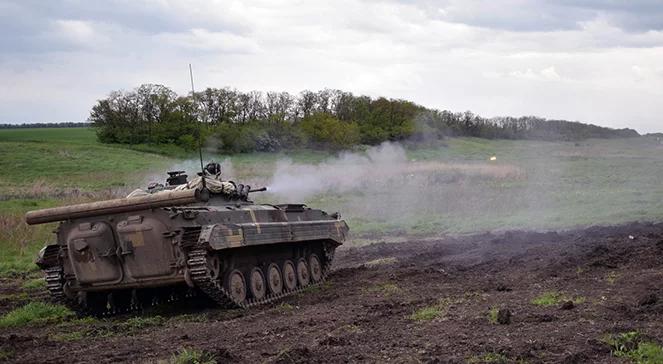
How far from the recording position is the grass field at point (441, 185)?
28125 mm

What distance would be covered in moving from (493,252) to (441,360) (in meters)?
11.4

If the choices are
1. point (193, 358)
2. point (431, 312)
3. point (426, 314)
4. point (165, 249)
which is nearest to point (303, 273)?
point (165, 249)

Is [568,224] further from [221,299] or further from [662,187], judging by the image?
[221,299]

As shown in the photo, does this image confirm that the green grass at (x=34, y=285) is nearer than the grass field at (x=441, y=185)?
Yes

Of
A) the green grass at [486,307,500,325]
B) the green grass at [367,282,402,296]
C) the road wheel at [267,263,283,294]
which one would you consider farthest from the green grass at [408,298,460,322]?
the road wheel at [267,263,283,294]

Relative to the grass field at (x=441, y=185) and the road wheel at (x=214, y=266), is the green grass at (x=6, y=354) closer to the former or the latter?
the road wheel at (x=214, y=266)

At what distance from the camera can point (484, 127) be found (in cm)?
3844

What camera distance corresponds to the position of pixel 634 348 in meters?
→ 8.54

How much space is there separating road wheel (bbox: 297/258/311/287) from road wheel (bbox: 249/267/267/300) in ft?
6.10

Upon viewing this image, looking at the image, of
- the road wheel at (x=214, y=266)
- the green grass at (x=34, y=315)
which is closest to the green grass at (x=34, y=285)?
the green grass at (x=34, y=315)

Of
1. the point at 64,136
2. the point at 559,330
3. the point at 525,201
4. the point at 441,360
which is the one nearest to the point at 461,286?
the point at 559,330

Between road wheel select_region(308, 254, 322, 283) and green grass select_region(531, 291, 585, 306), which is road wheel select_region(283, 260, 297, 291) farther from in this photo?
green grass select_region(531, 291, 585, 306)

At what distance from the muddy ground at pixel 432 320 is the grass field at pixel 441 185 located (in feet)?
31.4

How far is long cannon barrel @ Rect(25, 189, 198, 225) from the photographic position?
527 inches
